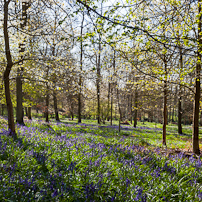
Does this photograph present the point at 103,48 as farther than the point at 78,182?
Yes

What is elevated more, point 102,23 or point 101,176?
point 102,23

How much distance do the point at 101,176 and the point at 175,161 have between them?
10.7 feet

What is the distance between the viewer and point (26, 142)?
5.31m

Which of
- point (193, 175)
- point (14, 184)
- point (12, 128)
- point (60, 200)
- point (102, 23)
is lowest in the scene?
point (193, 175)

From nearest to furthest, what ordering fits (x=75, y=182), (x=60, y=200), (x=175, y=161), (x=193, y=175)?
1. (x=60, y=200)
2. (x=75, y=182)
3. (x=193, y=175)
4. (x=175, y=161)

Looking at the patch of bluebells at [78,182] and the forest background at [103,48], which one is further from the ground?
the forest background at [103,48]

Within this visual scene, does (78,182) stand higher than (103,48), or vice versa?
(103,48)

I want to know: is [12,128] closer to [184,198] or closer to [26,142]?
[26,142]

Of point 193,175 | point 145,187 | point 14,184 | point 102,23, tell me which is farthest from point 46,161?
point 193,175

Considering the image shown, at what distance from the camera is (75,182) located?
3068 mm

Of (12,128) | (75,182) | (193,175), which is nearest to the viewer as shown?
(75,182)

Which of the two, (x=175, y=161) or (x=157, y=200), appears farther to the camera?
(x=175, y=161)

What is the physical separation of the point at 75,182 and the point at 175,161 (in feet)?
12.4

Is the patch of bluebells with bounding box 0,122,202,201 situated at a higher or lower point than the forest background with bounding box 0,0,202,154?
lower
